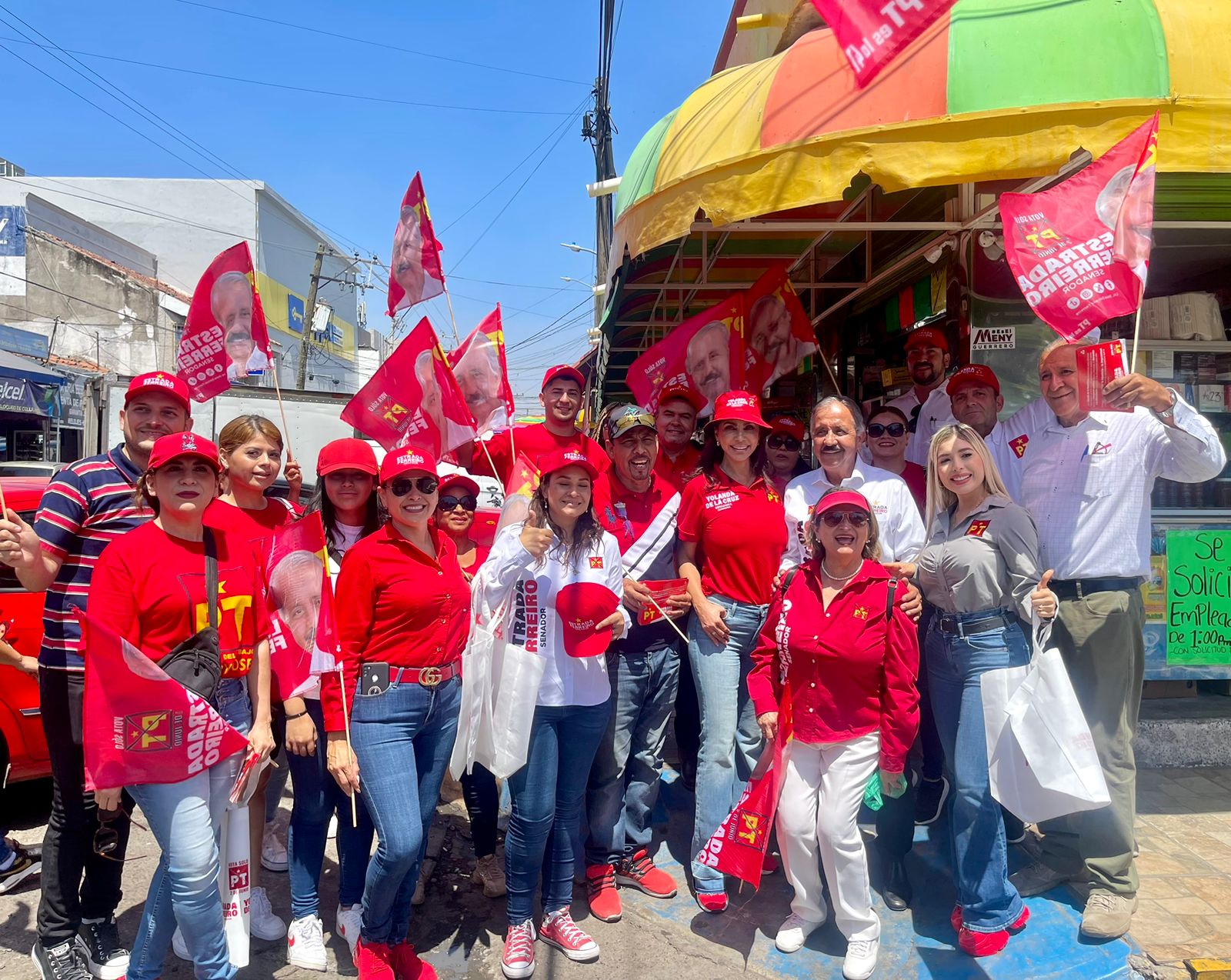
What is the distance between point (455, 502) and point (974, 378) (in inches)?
110

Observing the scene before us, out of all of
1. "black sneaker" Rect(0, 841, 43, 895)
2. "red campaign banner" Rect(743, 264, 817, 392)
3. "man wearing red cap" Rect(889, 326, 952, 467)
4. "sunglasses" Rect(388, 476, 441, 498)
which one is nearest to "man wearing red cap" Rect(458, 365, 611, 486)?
"red campaign banner" Rect(743, 264, 817, 392)

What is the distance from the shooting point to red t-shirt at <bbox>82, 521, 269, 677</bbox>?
2518mm

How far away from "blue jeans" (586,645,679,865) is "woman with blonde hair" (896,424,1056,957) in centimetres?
122

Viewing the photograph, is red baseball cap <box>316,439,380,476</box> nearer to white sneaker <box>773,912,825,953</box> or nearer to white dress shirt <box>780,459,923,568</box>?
white dress shirt <box>780,459,923,568</box>

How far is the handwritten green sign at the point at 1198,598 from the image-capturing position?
490 centimetres

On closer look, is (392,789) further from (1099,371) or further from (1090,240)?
(1090,240)

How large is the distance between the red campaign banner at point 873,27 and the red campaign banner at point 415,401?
2.43 metres

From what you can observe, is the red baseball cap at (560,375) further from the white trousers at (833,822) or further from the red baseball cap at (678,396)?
the white trousers at (833,822)

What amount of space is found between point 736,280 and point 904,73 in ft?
13.6

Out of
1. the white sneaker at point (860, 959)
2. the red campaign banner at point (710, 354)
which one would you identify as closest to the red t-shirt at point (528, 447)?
the red campaign banner at point (710, 354)

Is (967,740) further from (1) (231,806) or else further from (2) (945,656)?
(1) (231,806)

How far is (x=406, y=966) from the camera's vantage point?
3.01m

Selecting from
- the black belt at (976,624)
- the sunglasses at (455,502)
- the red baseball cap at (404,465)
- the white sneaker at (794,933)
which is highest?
the red baseball cap at (404,465)

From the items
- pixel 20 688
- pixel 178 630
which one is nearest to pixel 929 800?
pixel 178 630
